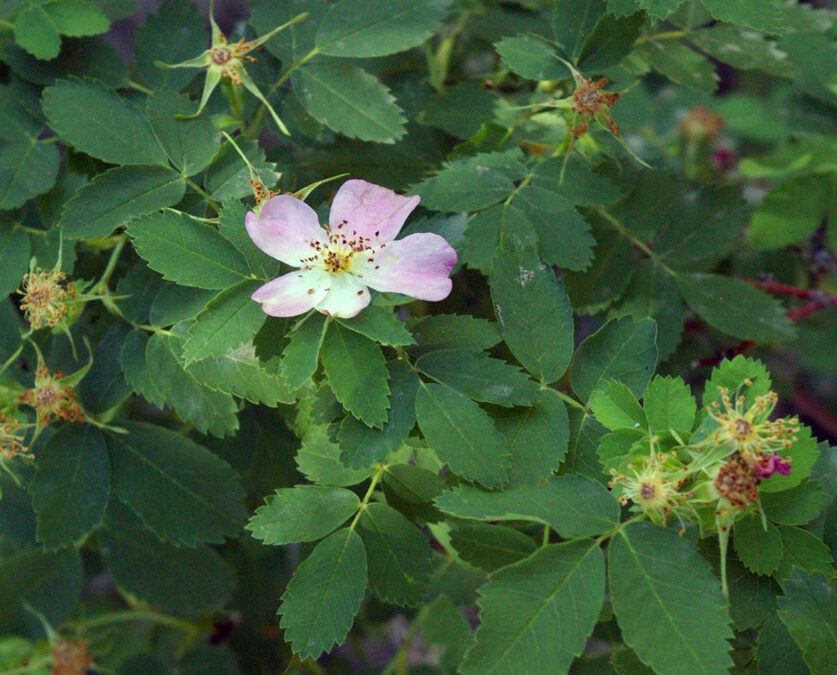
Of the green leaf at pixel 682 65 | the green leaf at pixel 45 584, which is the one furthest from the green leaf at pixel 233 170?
the green leaf at pixel 45 584

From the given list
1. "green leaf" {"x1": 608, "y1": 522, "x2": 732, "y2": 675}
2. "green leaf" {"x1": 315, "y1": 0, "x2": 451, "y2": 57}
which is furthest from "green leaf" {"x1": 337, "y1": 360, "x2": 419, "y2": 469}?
"green leaf" {"x1": 315, "y1": 0, "x2": 451, "y2": 57}

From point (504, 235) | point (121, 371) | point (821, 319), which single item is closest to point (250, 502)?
point (121, 371)

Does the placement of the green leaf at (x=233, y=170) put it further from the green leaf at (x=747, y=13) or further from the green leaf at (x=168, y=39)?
the green leaf at (x=747, y=13)

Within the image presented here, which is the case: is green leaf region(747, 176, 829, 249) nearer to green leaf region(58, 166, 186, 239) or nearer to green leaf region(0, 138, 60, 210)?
green leaf region(58, 166, 186, 239)

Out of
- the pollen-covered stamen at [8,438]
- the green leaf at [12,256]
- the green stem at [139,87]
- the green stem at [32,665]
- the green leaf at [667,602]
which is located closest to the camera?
the green leaf at [667,602]

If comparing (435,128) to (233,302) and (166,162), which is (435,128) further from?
(233,302)

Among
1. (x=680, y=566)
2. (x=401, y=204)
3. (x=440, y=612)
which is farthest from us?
(x=440, y=612)

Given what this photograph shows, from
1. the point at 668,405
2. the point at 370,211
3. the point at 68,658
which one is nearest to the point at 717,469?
the point at 668,405
